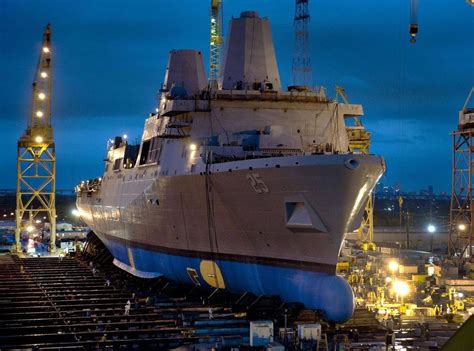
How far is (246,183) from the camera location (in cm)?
2634

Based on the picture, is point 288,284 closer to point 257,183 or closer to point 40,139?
point 257,183

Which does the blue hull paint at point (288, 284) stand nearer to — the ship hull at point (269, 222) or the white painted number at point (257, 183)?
the ship hull at point (269, 222)

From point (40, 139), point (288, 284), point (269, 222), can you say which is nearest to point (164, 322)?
point (288, 284)

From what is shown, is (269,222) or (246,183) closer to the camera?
(269,222)

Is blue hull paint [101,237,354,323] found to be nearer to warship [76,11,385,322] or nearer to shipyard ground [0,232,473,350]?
warship [76,11,385,322]

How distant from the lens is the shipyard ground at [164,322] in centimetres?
2125

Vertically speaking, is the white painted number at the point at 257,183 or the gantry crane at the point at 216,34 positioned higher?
the gantry crane at the point at 216,34

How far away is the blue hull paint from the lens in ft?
81.1

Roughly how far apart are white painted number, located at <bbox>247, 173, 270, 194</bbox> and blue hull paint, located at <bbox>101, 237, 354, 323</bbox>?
3.06 metres

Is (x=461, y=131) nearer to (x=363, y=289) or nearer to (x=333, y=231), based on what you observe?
(x=363, y=289)

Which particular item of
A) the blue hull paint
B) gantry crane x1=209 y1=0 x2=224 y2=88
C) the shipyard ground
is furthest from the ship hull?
gantry crane x1=209 y1=0 x2=224 y2=88

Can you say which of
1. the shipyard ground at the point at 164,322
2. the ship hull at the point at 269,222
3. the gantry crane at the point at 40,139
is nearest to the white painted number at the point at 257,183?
the ship hull at the point at 269,222

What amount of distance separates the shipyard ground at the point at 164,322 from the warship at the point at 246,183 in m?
1.14

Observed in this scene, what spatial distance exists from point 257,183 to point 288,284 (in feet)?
12.9
